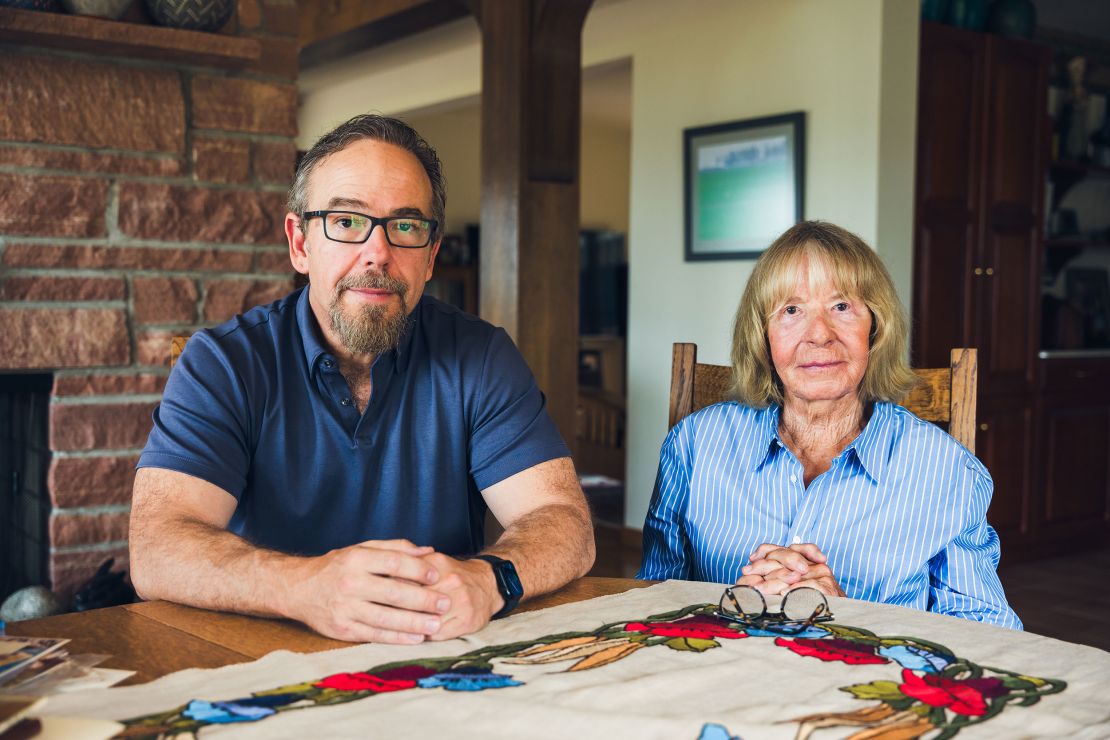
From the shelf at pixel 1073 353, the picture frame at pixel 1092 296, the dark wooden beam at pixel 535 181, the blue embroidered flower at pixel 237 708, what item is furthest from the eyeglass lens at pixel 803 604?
the picture frame at pixel 1092 296

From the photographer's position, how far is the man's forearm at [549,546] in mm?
1267

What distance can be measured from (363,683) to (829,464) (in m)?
1.00

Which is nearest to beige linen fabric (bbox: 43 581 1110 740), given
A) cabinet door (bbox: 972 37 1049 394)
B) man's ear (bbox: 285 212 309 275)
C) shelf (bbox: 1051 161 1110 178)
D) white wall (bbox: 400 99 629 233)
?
man's ear (bbox: 285 212 309 275)

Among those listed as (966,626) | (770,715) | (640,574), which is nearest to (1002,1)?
(640,574)

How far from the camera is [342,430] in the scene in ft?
4.98

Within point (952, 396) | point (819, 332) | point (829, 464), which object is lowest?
point (829, 464)

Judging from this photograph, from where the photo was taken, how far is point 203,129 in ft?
7.78

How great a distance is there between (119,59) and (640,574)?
154 cm

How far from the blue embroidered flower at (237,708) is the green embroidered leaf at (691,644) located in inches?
14.6

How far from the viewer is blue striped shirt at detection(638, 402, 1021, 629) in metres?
1.55

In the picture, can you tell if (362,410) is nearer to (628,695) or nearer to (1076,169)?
(628,695)

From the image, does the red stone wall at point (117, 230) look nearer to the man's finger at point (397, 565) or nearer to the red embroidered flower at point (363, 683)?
the man's finger at point (397, 565)

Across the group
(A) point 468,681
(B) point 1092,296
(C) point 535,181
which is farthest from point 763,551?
(B) point 1092,296

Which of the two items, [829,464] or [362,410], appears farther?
[829,464]
